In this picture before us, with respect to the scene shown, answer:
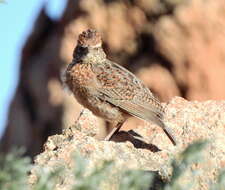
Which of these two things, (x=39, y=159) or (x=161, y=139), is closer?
(x=39, y=159)

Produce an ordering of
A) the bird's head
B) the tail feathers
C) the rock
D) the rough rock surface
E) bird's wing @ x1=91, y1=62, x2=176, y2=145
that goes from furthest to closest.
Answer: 1. the rock
2. the bird's head
3. bird's wing @ x1=91, y1=62, x2=176, y2=145
4. the tail feathers
5. the rough rock surface

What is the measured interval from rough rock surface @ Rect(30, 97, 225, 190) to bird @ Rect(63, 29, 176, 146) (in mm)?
310

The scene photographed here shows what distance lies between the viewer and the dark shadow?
8.06m

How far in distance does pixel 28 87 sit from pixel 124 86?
14855 mm

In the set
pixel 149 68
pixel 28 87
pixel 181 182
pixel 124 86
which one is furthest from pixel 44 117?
pixel 181 182

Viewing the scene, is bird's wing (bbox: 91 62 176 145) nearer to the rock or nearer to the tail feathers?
the tail feathers

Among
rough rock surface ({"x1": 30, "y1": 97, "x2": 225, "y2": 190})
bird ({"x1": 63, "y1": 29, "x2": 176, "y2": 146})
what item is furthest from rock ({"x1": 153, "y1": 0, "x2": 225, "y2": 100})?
rough rock surface ({"x1": 30, "y1": 97, "x2": 225, "y2": 190})

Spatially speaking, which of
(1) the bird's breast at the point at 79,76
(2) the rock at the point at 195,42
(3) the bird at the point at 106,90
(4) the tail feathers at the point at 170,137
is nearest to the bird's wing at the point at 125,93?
(3) the bird at the point at 106,90

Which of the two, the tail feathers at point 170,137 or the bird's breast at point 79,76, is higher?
the bird's breast at point 79,76

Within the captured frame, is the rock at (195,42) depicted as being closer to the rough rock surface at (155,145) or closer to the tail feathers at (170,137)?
the rough rock surface at (155,145)

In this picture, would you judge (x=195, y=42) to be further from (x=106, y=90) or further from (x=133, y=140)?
(x=133, y=140)

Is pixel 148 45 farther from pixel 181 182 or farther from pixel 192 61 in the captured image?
pixel 181 182

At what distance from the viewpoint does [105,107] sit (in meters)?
9.29

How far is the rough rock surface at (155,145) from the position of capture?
6855 millimetres
